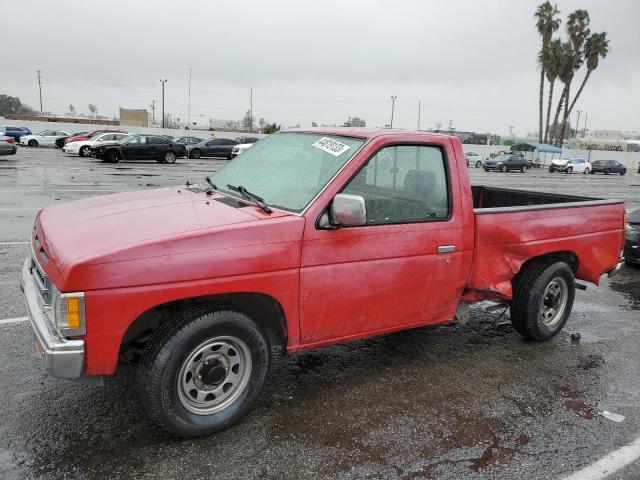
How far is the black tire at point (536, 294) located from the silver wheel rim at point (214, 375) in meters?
2.78

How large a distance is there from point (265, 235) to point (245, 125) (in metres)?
105

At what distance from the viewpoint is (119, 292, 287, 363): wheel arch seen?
315 cm

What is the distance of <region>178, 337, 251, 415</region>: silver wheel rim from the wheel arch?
0.21 meters

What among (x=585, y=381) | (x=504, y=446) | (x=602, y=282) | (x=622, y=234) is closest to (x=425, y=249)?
(x=504, y=446)

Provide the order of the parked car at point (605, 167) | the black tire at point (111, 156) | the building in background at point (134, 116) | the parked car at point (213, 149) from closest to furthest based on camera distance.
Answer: the black tire at point (111, 156), the parked car at point (213, 149), the parked car at point (605, 167), the building in background at point (134, 116)

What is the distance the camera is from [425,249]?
3928 mm

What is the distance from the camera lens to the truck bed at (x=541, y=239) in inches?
172

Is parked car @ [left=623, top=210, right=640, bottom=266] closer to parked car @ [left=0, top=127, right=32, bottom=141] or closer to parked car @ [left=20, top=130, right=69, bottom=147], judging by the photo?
parked car @ [left=20, top=130, right=69, bottom=147]

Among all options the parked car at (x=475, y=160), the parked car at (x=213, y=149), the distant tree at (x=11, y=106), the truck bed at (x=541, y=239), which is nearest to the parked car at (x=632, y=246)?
the truck bed at (x=541, y=239)

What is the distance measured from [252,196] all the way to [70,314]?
1426 mm

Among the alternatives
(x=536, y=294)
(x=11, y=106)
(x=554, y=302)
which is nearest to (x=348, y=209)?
(x=536, y=294)

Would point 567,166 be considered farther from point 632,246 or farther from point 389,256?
point 389,256

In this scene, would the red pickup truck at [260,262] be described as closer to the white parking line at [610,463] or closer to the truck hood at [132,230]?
the truck hood at [132,230]

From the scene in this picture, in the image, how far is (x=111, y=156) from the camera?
2791 cm
